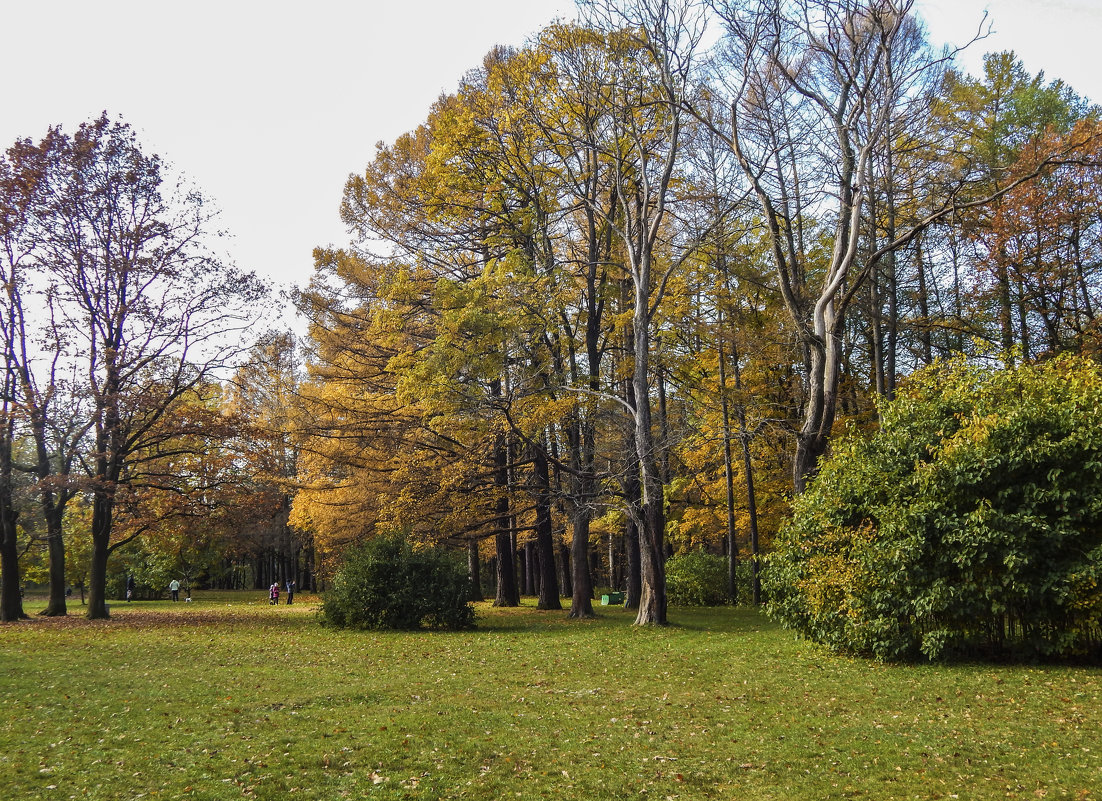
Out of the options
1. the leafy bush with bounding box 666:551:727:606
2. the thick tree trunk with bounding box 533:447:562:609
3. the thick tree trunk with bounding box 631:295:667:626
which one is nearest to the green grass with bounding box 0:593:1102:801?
the thick tree trunk with bounding box 631:295:667:626

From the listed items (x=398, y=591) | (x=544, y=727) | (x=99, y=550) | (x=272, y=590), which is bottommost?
(x=272, y=590)

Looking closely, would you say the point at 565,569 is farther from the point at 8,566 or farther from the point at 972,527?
the point at 972,527

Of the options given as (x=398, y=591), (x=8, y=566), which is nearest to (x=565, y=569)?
(x=398, y=591)

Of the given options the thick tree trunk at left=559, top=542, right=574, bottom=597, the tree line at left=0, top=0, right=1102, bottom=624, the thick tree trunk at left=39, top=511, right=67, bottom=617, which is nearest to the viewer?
the tree line at left=0, top=0, right=1102, bottom=624

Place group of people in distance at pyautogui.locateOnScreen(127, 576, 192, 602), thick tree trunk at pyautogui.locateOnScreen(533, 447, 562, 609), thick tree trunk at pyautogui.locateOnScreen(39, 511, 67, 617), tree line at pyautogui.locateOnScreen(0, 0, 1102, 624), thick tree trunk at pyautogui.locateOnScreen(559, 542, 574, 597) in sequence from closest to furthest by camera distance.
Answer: tree line at pyautogui.locateOnScreen(0, 0, 1102, 624) → thick tree trunk at pyautogui.locateOnScreen(39, 511, 67, 617) → thick tree trunk at pyautogui.locateOnScreen(533, 447, 562, 609) → group of people in distance at pyautogui.locateOnScreen(127, 576, 192, 602) → thick tree trunk at pyautogui.locateOnScreen(559, 542, 574, 597)

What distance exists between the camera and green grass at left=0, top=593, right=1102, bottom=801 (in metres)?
5.55

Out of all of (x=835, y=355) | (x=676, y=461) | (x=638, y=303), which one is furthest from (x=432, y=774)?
(x=676, y=461)

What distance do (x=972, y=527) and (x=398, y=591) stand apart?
40.0 ft

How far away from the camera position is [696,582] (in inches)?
950

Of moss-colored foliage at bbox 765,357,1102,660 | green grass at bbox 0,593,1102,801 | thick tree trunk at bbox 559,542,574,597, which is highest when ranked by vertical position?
moss-colored foliage at bbox 765,357,1102,660

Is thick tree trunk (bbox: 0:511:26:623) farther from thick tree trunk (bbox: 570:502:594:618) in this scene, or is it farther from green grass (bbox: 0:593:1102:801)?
thick tree trunk (bbox: 570:502:594:618)

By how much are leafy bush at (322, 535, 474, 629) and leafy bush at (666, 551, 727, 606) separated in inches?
348

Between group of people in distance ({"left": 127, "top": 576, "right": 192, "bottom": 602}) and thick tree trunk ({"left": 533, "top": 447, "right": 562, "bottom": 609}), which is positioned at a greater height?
thick tree trunk ({"left": 533, "top": 447, "right": 562, "bottom": 609})

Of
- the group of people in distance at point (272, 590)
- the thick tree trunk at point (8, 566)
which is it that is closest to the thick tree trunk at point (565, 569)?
the group of people in distance at point (272, 590)
